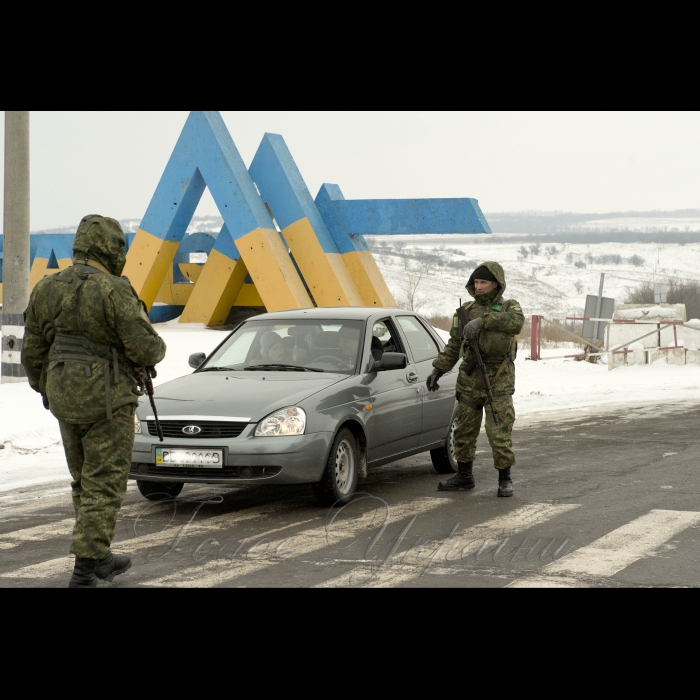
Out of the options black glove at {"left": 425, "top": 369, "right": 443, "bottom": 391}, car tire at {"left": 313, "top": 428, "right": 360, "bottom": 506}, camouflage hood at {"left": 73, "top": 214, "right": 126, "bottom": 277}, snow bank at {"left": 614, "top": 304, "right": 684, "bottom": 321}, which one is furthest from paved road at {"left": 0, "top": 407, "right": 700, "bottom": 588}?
snow bank at {"left": 614, "top": 304, "right": 684, "bottom": 321}

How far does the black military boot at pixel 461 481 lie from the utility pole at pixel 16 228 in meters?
7.01

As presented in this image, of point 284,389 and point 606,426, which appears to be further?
point 606,426

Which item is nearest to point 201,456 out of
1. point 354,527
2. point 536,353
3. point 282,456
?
point 282,456

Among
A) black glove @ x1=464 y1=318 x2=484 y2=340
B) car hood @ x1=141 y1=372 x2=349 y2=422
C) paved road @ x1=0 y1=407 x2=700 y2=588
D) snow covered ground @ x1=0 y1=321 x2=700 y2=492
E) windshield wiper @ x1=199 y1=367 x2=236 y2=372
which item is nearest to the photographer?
paved road @ x1=0 y1=407 x2=700 y2=588

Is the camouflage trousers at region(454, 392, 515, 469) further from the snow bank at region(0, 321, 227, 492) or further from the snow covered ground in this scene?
the snow bank at region(0, 321, 227, 492)

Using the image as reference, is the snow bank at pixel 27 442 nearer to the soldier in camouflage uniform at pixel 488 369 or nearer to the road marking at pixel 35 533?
the road marking at pixel 35 533

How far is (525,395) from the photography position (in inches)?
698

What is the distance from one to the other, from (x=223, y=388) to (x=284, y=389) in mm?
511

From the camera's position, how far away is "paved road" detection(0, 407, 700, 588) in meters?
5.83

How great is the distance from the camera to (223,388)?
807 cm

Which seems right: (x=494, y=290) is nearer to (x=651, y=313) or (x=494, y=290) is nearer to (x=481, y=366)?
(x=481, y=366)

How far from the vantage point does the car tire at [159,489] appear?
818 centimetres

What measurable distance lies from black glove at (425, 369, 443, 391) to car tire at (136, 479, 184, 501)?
2.24 m
